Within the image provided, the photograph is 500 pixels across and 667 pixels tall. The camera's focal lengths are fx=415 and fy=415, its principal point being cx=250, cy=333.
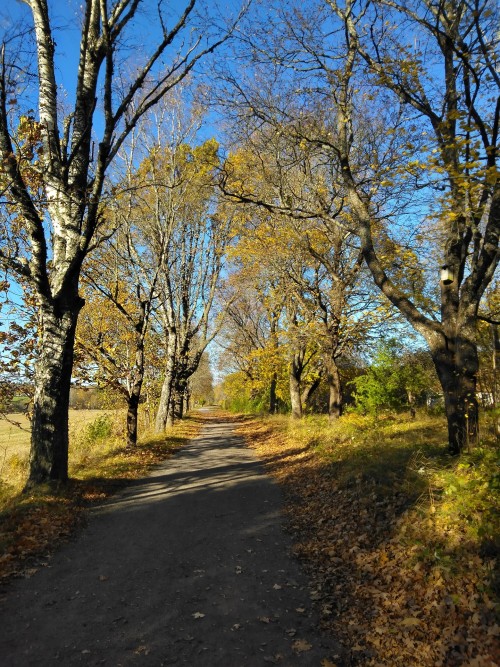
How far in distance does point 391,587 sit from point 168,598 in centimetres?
222

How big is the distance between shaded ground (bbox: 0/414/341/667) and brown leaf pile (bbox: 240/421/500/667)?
299 mm

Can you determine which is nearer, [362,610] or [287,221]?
[362,610]

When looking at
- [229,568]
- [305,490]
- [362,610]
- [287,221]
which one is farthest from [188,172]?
[362,610]

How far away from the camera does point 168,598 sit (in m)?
4.09

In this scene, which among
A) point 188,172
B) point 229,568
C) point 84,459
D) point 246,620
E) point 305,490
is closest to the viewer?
point 246,620

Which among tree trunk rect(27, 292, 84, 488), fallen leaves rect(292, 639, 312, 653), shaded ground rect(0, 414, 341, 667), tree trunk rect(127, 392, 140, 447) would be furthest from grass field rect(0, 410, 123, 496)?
fallen leaves rect(292, 639, 312, 653)

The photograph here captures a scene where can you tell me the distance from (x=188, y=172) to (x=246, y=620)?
42.6 feet

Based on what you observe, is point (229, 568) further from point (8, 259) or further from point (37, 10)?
point (37, 10)

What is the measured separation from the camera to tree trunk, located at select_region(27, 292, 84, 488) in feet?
Result: 24.0

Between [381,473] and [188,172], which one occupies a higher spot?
[188,172]

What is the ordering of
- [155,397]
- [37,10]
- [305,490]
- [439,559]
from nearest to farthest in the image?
[439,559] → [37,10] → [305,490] → [155,397]

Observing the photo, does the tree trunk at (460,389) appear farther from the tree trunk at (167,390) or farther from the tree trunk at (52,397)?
the tree trunk at (167,390)

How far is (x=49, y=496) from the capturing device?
269 inches

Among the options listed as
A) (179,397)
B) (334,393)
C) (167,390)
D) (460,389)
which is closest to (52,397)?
(460,389)
